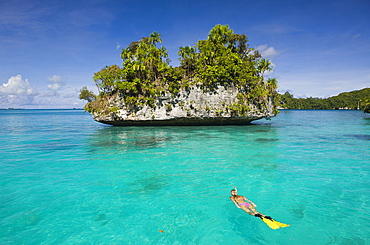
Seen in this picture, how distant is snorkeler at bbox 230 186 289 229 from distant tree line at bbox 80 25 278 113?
2327 cm

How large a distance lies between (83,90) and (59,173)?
47796 mm

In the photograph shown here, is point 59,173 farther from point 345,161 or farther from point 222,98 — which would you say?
point 222,98

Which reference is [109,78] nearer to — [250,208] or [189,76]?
[189,76]

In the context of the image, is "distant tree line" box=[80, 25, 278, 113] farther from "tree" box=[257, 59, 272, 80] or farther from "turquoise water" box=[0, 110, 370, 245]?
"turquoise water" box=[0, 110, 370, 245]

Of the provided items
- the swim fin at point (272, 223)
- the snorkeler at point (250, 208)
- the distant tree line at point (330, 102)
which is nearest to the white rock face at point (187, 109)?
the snorkeler at point (250, 208)

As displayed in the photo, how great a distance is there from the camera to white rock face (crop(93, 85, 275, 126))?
95.2ft

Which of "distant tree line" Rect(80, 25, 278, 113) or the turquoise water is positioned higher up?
"distant tree line" Rect(80, 25, 278, 113)

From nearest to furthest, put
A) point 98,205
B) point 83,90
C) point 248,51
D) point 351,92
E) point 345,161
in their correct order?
point 98,205
point 345,161
point 248,51
point 83,90
point 351,92

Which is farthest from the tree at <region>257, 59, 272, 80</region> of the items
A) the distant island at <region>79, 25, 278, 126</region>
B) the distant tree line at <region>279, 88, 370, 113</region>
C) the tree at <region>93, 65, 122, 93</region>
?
the distant tree line at <region>279, 88, 370, 113</region>

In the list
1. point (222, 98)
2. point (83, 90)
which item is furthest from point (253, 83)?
point (83, 90)

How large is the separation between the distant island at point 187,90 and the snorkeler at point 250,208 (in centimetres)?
2299

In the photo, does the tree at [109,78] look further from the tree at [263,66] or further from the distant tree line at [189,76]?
the tree at [263,66]

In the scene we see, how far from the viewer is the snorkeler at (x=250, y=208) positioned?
16.3 feet

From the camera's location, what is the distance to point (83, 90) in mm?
51094
